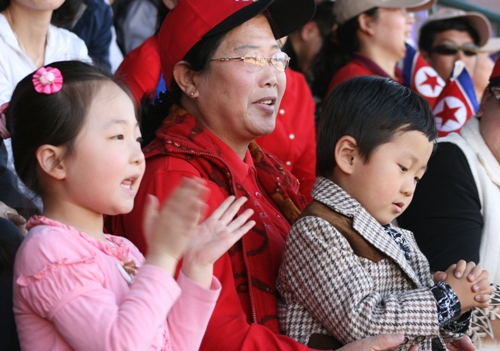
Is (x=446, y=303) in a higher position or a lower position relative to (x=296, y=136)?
higher

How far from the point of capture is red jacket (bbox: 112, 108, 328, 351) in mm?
2428

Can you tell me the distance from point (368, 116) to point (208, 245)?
0.89 metres

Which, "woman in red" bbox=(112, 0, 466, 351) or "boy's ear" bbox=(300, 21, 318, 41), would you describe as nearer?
"woman in red" bbox=(112, 0, 466, 351)

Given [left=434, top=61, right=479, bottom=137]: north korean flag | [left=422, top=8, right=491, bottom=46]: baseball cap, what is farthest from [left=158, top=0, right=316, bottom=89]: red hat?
[left=422, top=8, right=491, bottom=46]: baseball cap

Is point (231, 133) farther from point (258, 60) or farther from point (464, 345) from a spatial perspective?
point (464, 345)

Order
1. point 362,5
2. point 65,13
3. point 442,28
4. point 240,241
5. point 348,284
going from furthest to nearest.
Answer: point 442,28, point 362,5, point 65,13, point 240,241, point 348,284

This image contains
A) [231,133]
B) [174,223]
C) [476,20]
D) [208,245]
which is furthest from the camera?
[476,20]

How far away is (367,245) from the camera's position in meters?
2.56

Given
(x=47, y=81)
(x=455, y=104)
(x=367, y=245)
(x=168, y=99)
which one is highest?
(x=47, y=81)

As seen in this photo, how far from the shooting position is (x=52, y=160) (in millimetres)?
2115

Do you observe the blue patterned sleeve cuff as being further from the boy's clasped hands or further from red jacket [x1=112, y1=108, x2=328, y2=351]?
red jacket [x1=112, y1=108, x2=328, y2=351]

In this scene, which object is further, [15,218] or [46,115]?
[15,218]

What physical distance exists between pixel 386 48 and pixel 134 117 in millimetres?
3548

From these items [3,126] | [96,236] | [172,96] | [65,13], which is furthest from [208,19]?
[65,13]
